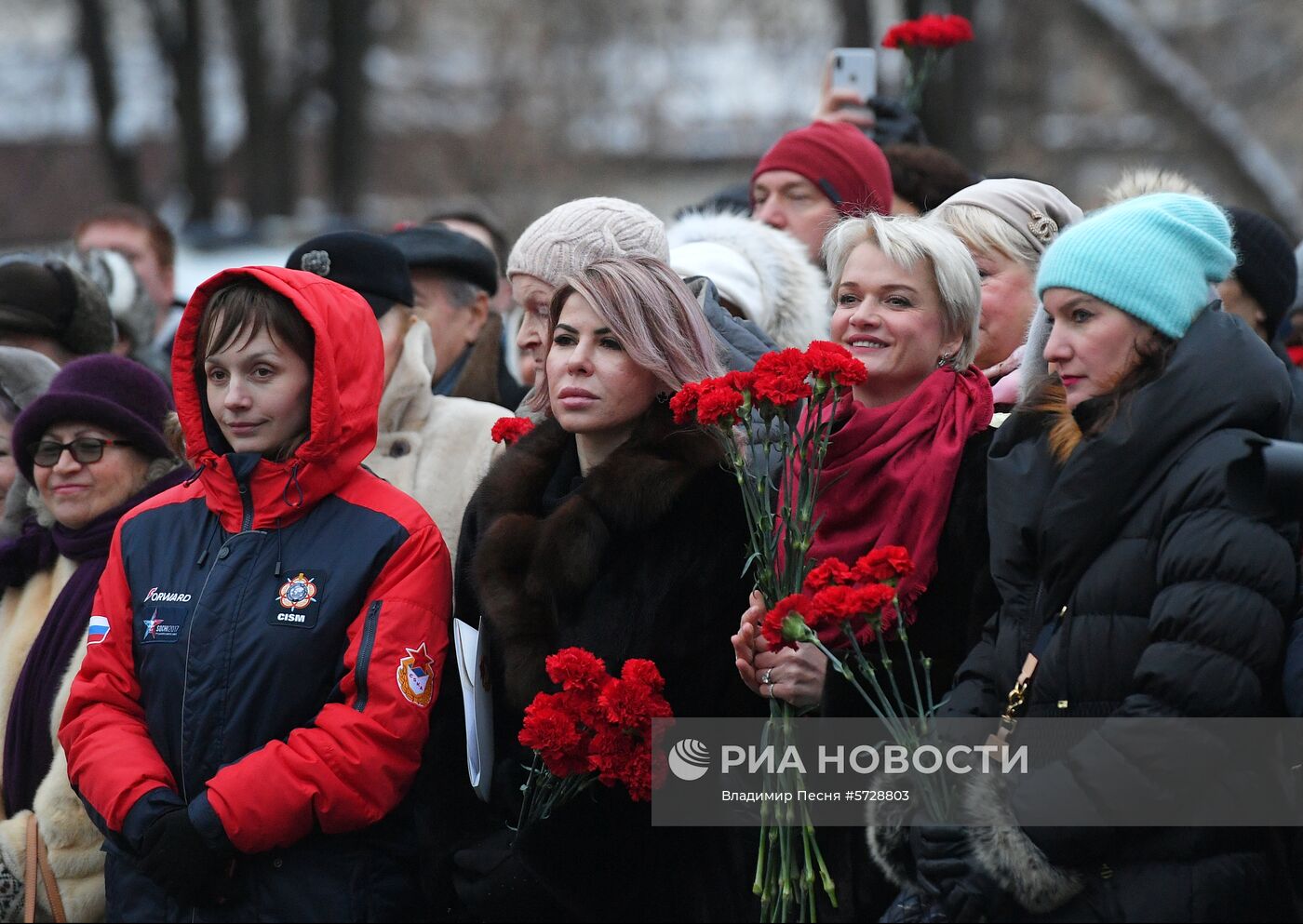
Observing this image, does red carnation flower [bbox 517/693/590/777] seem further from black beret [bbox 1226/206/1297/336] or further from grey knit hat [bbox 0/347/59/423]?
grey knit hat [bbox 0/347/59/423]

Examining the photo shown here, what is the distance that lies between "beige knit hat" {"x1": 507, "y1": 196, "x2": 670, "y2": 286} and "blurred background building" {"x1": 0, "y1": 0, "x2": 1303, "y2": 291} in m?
13.9

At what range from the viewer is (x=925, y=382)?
386 centimetres

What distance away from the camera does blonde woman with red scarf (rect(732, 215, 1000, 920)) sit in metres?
3.71

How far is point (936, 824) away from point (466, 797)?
127 centimetres

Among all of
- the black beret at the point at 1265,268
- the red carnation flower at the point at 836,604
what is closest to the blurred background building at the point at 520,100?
the black beret at the point at 1265,268

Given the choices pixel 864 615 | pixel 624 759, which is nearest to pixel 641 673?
pixel 624 759

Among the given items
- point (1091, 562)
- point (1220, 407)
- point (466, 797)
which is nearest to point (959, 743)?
point (1091, 562)

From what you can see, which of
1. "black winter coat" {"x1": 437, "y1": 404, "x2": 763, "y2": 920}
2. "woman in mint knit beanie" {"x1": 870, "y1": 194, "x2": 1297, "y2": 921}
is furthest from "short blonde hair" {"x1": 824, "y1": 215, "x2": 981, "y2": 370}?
"black winter coat" {"x1": 437, "y1": 404, "x2": 763, "y2": 920}

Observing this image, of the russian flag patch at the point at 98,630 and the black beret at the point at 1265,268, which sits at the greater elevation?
the black beret at the point at 1265,268

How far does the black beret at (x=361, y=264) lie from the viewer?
505cm

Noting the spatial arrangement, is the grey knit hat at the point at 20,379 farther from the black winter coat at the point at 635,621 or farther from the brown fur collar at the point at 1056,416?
the brown fur collar at the point at 1056,416

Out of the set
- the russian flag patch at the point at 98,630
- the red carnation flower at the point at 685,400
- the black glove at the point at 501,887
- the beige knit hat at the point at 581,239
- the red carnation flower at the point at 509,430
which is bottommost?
the black glove at the point at 501,887

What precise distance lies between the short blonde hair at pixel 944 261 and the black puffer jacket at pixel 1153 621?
658 mm

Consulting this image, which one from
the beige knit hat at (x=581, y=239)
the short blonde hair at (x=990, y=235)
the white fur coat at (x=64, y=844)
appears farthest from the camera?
the beige knit hat at (x=581, y=239)
